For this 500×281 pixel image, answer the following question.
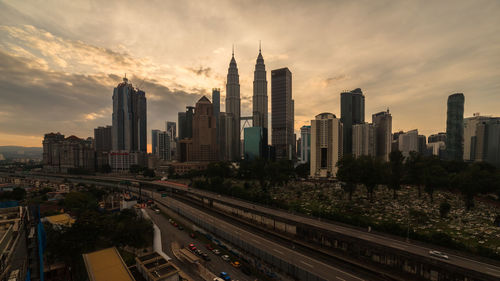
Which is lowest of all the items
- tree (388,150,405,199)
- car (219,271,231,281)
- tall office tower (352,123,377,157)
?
car (219,271,231,281)

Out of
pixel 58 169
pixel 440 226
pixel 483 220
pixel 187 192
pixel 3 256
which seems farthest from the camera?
pixel 58 169

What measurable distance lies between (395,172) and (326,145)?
5909cm

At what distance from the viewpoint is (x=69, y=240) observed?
33.4 meters

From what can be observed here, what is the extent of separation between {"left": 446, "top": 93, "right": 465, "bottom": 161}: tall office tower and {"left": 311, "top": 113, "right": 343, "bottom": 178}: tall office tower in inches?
5107

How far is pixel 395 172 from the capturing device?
68938 millimetres

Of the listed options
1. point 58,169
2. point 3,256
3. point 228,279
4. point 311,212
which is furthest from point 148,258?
point 58,169

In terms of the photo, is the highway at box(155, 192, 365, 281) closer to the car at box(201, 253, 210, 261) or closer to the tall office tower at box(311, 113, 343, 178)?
the car at box(201, 253, 210, 261)

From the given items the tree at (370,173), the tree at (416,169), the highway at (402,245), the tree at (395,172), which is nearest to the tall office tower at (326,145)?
the tree at (395,172)

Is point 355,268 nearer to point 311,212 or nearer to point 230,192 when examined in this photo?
point 311,212

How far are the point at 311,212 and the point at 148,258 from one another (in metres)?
40.0

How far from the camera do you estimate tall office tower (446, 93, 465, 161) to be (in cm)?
17550

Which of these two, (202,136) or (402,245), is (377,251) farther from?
(202,136)

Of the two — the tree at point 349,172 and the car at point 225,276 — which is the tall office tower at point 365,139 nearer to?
the tree at point 349,172

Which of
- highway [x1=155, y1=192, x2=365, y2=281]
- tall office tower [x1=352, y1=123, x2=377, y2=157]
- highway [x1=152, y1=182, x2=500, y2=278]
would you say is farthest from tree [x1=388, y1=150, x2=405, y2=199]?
tall office tower [x1=352, y1=123, x2=377, y2=157]
